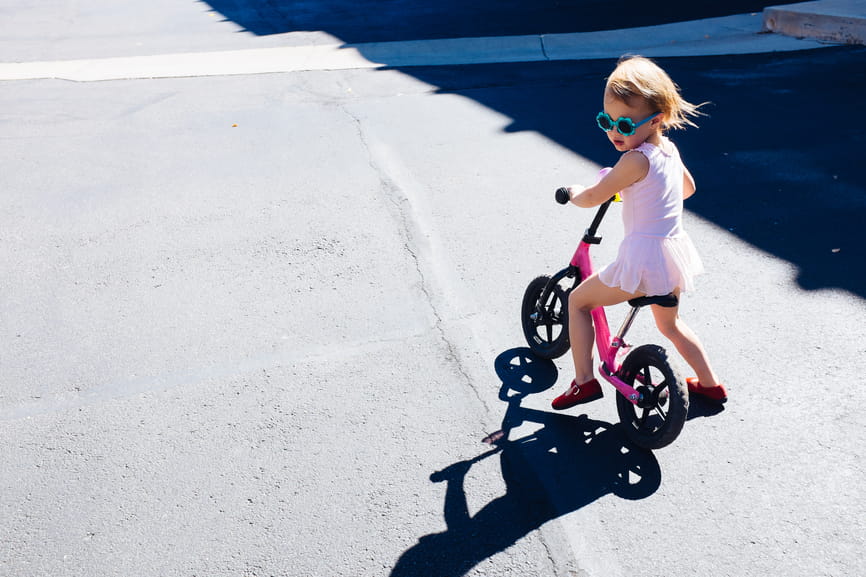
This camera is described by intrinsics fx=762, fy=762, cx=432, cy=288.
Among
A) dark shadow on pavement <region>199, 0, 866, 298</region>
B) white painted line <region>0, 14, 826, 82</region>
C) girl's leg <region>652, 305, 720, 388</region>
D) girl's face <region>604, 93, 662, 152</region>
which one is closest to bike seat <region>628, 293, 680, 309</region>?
girl's leg <region>652, 305, 720, 388</region>

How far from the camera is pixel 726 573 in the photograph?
297 centimetres

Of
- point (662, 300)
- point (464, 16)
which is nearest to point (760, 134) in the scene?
point (662, 300)

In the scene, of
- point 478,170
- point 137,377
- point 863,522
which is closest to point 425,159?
point 478,170

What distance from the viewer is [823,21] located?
12211mm

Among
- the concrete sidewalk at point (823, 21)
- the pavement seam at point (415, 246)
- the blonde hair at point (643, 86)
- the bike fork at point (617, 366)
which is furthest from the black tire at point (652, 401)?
the concrete sidewalk at point (823, 21)

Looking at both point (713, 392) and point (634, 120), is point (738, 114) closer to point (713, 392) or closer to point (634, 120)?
point (713, 392)

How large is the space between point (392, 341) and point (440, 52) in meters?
9.18

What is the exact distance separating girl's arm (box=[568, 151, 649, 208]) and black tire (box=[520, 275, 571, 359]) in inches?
37.2

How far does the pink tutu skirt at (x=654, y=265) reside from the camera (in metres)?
3.38

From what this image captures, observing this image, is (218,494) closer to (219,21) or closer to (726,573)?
(726,573)

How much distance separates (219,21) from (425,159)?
11443mm

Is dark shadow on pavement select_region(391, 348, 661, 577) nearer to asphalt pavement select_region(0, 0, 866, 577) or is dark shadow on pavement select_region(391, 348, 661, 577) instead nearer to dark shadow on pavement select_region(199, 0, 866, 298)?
asphalt pavement select_region(0, 0, 866, 577)

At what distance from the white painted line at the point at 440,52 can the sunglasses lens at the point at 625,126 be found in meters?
9.34

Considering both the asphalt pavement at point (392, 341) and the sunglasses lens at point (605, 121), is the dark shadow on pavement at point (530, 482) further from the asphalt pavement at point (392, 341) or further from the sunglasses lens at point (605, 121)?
the sunglasses lens at point (605, 121)
